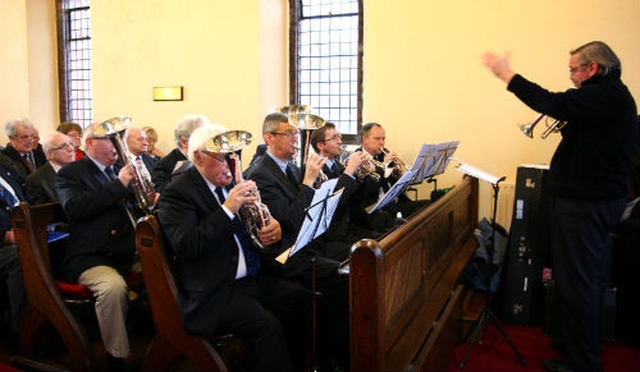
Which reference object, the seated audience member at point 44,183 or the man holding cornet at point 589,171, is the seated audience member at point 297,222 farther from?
the seated audience member at point 44,183

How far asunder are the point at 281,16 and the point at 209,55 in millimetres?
1051

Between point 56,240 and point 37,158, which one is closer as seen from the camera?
point 56,240

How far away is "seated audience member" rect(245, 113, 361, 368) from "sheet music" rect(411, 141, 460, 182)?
1037 millimetres

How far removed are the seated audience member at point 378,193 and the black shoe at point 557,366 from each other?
152 cm

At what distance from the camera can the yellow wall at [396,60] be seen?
15.8ft

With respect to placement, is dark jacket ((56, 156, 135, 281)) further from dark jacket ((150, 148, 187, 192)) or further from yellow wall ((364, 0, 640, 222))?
yellow wall ((364, 0, 640, 222))

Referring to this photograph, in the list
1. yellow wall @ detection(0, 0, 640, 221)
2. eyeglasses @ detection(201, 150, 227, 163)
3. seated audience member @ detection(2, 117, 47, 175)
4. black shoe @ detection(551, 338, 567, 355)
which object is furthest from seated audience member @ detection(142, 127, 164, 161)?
black shoe @ detection(551, 338, 567, 355)

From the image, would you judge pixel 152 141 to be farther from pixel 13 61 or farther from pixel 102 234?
pixel 102 234

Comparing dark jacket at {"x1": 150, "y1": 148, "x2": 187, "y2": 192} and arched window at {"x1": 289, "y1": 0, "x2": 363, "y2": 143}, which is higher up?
arched window at {"x1": 289, "y1": 0, "x2": 363, "y2": 143}

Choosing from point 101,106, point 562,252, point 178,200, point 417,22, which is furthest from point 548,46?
point 101,106

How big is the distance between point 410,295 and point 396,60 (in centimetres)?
350

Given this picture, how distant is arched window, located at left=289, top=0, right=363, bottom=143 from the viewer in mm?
6191

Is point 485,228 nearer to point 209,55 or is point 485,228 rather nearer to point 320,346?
point 320,346

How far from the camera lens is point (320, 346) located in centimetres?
300
